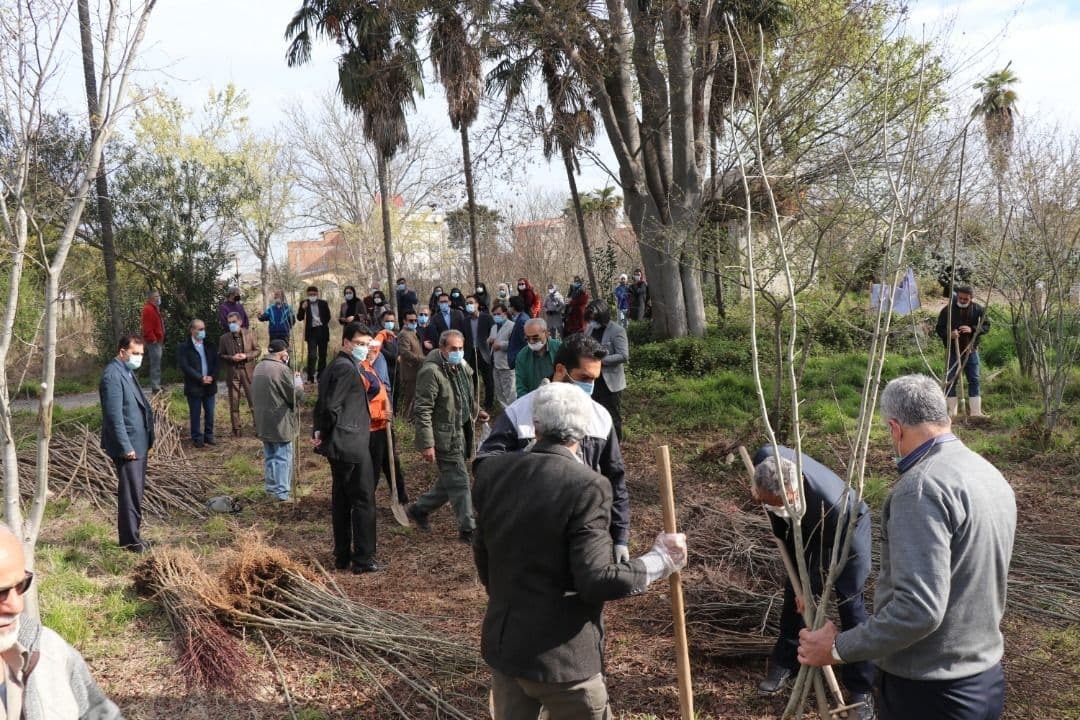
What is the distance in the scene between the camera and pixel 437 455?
270 inches

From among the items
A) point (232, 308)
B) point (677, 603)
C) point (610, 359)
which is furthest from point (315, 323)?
point (677, 603)

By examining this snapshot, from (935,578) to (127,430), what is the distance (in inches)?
235

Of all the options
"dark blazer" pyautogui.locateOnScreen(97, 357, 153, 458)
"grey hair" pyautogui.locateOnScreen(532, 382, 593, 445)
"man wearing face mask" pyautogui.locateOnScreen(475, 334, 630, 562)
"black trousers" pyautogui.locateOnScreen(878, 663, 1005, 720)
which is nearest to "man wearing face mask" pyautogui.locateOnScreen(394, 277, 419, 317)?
"dark blazer" pyautogui.locateOnScreen(97, 357, 153, 458)

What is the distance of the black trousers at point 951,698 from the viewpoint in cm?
236

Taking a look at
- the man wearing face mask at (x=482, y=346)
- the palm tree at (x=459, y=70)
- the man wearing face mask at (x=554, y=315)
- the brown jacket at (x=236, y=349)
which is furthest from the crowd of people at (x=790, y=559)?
the man wearing face mask at (x=554, y=315)

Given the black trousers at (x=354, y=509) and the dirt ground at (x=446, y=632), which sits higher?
the black trousers at (x=354, y=509)

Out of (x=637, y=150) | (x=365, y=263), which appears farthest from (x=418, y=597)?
(x=365, y=263)

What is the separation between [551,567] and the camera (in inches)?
104

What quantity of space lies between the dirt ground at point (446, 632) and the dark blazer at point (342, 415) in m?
0.92

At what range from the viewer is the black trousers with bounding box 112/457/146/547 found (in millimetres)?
6438

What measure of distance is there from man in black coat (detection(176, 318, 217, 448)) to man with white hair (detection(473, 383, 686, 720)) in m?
8.73

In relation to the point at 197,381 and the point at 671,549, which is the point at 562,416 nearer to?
the point at 671,549

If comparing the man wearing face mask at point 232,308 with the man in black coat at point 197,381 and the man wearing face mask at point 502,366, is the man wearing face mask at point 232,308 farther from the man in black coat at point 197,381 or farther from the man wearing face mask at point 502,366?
the man wearing face mask at point 502,366

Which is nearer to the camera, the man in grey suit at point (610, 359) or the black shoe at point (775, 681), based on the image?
the black shoe at point (775, 681)
